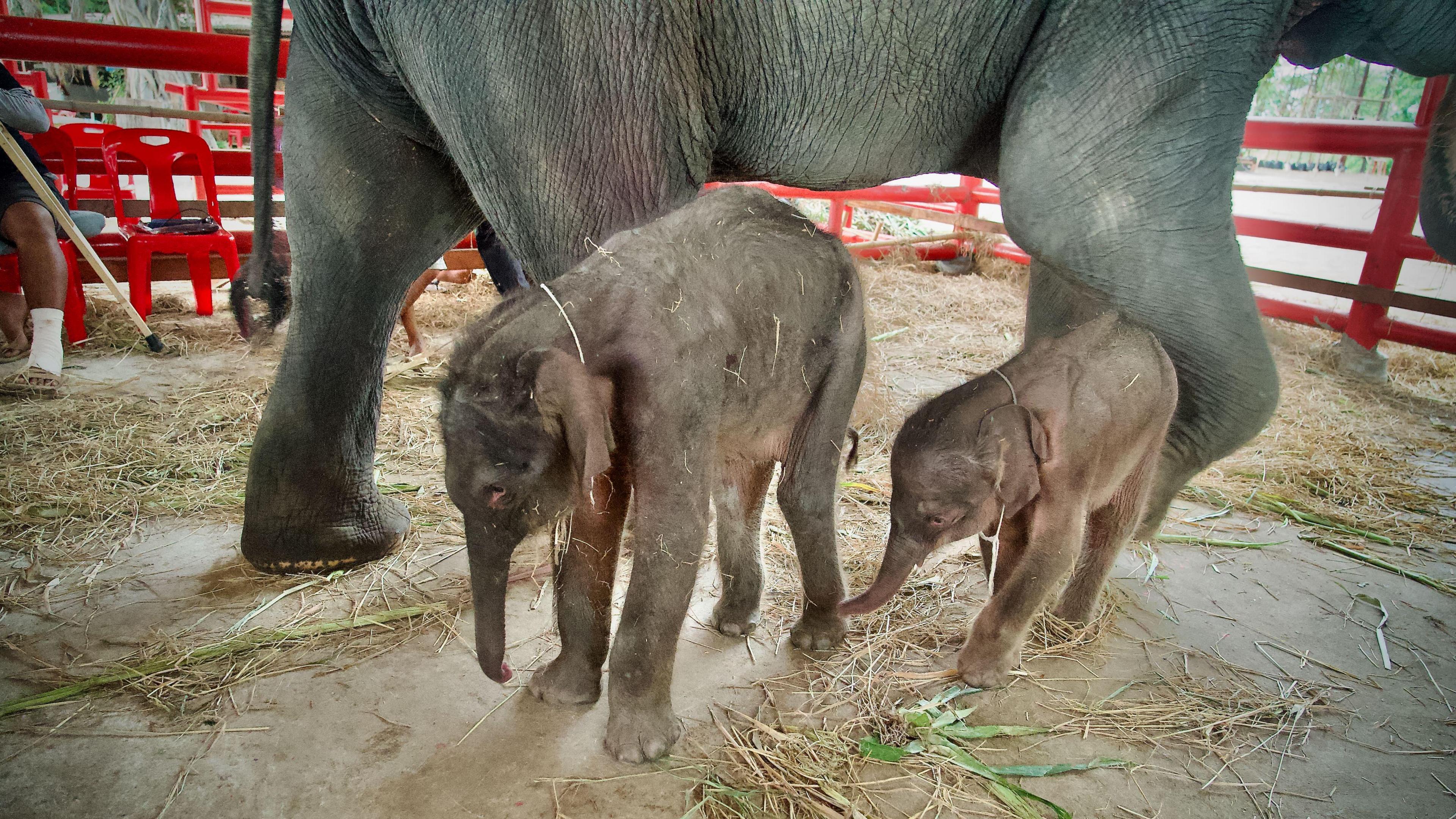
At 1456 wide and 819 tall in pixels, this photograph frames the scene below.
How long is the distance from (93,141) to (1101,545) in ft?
27.2

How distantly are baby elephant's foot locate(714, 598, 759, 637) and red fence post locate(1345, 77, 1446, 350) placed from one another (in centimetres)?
566

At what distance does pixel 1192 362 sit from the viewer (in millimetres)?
2246

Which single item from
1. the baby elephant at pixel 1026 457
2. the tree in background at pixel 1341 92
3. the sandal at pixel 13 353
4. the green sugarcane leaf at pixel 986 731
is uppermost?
the tree in background at pixel 1341 92

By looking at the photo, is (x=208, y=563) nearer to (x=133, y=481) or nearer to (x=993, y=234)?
(x=133, y=481)

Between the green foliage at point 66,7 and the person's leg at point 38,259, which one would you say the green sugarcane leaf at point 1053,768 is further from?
the green foliage at point 66,7

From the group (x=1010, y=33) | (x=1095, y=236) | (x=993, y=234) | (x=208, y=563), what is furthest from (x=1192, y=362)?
→ (x=993, y=234)

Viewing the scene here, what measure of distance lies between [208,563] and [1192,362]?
10.8ft

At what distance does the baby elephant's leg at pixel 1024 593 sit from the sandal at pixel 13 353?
5.74 metres

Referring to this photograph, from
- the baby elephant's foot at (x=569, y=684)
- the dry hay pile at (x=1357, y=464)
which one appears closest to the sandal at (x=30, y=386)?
the baby elephant's foot at (x=569, y=684)

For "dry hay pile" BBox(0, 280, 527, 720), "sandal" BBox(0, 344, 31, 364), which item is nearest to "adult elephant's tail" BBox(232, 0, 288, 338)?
"dry hay pile" BBox(0, 280, 527, 720)

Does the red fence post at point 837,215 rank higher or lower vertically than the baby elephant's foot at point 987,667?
higher

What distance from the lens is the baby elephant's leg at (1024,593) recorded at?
2379 millimetres

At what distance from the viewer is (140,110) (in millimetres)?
7742

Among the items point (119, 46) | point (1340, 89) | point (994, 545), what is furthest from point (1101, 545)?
point (1340, 89)
